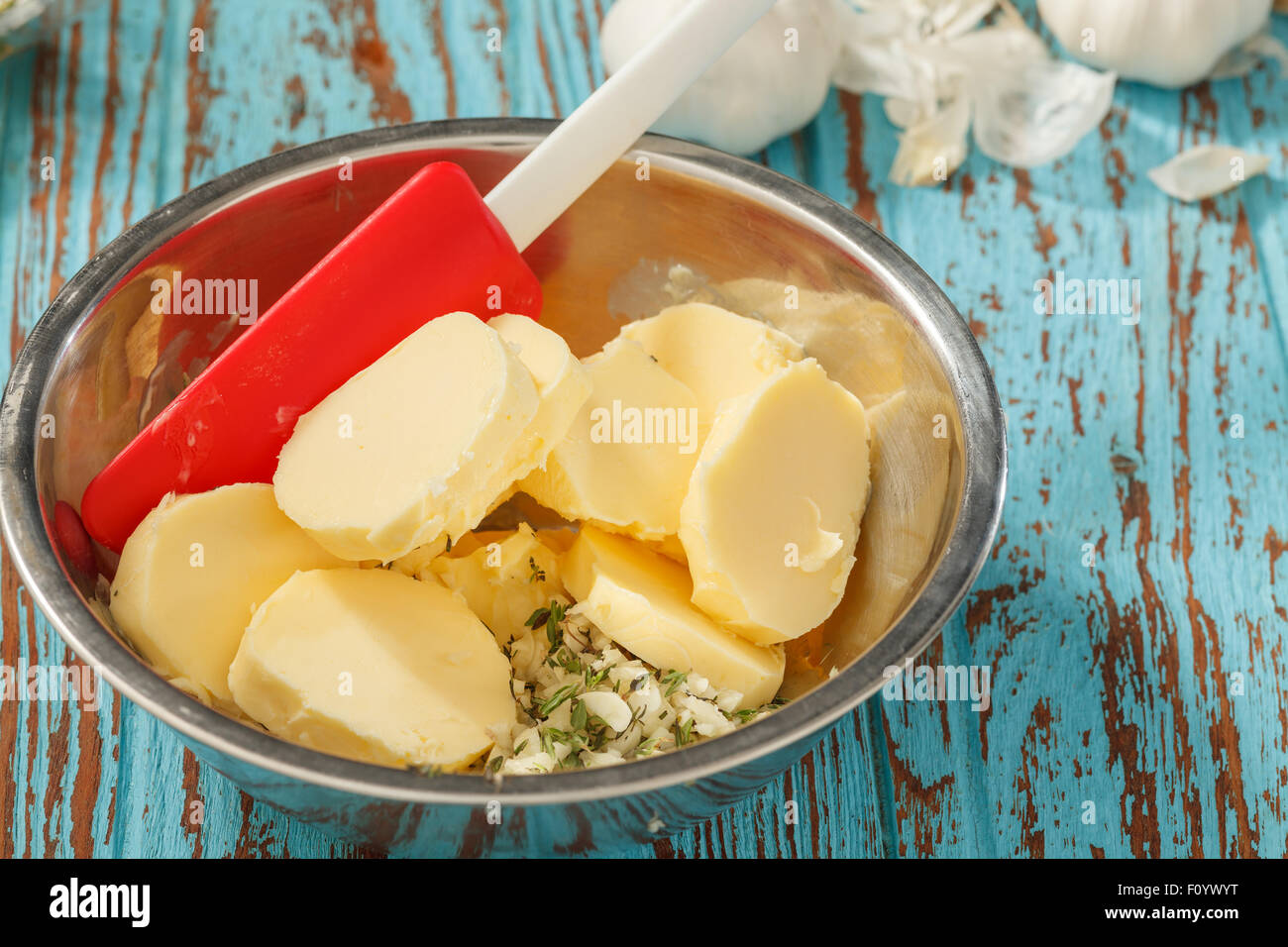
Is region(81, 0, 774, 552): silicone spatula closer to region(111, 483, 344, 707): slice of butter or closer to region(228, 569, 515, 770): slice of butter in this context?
region(111, 483, 344, 707): slice of butter

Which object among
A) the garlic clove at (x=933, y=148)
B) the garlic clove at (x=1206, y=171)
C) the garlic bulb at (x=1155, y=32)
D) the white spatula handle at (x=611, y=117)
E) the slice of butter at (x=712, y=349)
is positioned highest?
the garlic bulb at (x=1155, y=32)

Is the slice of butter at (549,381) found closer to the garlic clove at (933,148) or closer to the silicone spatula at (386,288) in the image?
the silicone spatula at (386,288)

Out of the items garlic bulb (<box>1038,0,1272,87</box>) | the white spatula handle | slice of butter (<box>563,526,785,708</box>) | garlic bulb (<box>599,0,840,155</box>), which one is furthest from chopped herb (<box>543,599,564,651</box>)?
garlic bulb (<box>1038,0,1272,87</box>)

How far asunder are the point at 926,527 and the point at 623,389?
1.10ft

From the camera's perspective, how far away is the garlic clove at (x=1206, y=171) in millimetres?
1775

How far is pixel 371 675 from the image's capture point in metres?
1.04

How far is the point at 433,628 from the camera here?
1098 mm

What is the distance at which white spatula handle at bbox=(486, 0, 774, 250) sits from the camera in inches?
48.8

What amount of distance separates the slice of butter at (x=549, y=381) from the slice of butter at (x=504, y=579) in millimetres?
106

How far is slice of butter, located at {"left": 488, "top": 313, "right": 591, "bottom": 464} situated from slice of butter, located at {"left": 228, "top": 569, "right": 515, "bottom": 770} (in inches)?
7.5

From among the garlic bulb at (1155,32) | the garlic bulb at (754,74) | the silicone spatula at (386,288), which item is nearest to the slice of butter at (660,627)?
the silicone spatula at (386,288)

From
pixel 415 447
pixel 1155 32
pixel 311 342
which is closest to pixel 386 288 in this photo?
pixel 311 342
